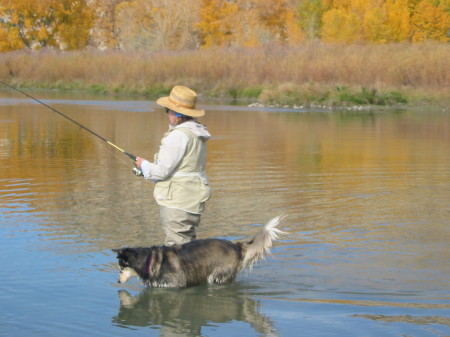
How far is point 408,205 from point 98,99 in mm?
26655

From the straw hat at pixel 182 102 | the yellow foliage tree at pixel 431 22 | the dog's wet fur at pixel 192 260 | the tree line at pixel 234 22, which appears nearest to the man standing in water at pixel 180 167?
the straw hat at pixel 182 102

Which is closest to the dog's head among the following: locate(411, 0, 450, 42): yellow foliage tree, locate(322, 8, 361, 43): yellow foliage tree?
locate(322, 8, 361, 43): yellow foliage tree

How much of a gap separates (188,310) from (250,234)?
8.55ft

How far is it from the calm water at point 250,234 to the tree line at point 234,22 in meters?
40.1

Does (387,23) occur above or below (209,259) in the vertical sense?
above

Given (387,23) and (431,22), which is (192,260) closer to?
(431,22)

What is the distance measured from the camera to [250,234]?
30.4ft

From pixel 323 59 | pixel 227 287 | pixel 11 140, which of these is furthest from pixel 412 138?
pixel 323 59

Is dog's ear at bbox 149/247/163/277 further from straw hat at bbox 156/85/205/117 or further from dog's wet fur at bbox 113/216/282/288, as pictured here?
straw hat at bbox 156/85/205/117

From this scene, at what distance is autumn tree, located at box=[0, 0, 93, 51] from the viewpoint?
A: 6425 cm

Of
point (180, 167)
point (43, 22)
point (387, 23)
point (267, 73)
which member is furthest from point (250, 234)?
point (43, 22)

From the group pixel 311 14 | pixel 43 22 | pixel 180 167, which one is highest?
pixel 311 14

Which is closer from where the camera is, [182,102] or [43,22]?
[182,102]

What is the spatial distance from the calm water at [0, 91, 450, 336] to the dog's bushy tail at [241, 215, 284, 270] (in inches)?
13.4
